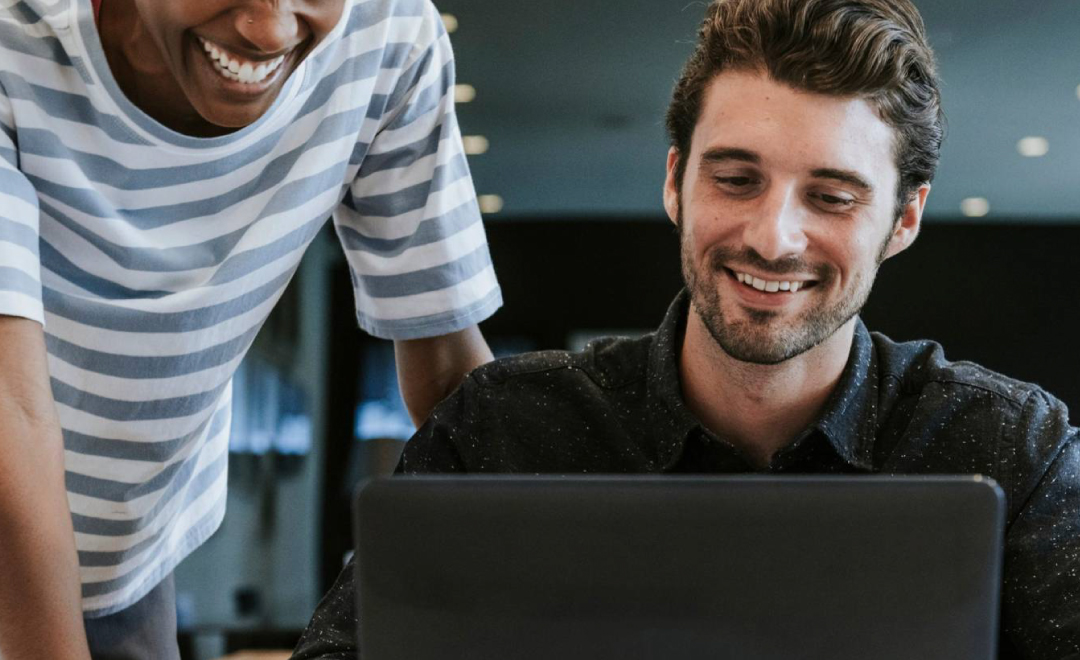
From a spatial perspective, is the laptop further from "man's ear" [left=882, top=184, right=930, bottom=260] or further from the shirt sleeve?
"man's ear" [left=882, top=184, right=930, bottom=260]

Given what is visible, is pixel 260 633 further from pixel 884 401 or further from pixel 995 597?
pixel 995 597

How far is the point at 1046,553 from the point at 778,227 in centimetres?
40

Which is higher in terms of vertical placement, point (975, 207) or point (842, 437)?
point (842, 437)

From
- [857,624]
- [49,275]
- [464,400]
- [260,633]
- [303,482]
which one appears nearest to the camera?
[857,624]

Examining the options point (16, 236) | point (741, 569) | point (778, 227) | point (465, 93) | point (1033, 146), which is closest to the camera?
point (741, 569)

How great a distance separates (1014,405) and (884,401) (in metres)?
0.13

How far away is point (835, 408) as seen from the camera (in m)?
1.29

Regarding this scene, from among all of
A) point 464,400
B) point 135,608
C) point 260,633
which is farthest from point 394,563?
point 260,633

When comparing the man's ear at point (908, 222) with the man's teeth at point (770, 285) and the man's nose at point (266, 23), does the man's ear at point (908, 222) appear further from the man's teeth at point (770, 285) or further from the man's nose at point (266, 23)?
the man's nose at point (266, 23)

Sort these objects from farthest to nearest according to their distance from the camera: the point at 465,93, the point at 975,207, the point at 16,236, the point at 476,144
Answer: the point at 975,207 < the point at 476,144 < the point at 465,93 < the point at 16,236

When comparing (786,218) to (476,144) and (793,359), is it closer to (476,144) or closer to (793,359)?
(793,359)

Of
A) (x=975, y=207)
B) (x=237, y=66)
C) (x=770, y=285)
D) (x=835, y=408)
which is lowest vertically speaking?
(x=975, y=207)

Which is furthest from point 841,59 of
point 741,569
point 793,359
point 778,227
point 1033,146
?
point 1033,146

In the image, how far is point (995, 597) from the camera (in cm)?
63
